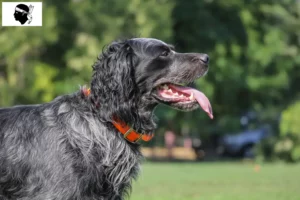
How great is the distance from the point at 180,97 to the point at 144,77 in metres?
0.44

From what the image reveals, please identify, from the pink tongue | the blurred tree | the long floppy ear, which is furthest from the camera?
the blurred tree

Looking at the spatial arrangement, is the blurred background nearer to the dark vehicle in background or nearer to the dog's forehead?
the dark vehicle in background

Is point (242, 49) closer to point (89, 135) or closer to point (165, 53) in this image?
point (165, 53)

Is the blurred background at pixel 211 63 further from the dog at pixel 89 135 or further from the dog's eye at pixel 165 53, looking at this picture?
the dog at pixel 89 135

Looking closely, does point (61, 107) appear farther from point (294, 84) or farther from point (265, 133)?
point (294, 84)

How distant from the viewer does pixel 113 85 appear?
235 inches

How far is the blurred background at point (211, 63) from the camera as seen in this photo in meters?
31.2

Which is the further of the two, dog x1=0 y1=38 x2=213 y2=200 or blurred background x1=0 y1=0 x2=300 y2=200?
blurred background x1=0 y1=0 x2=300 y2=200

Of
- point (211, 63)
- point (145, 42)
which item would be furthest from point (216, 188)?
point (211, 63)

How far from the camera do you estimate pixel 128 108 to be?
604cm

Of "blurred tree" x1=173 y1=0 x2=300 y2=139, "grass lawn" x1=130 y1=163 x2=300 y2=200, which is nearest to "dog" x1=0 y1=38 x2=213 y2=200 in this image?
"grass lawn" x1=130 y1=163 x2=300 y2=200

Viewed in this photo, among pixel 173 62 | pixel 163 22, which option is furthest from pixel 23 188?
pixel 163 22

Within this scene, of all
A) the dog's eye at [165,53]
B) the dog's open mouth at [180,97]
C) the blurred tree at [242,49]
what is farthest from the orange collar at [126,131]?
the blurred tree at [242,49]

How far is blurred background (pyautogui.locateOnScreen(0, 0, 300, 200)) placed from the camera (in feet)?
102
